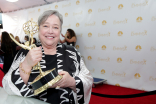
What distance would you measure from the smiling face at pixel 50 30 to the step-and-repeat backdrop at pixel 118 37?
307 cm

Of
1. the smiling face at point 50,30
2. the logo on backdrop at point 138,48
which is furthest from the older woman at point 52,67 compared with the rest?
the logo on backdrop at point 138,48

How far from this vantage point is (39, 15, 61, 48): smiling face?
3.40ft

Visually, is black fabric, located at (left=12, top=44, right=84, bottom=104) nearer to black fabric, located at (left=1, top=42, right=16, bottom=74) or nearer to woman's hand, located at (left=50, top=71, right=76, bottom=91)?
woman's hand, located at (left=50, top=71, right=76, bottom=91)

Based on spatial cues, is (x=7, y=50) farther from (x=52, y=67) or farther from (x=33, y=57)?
(x=33, y=57)

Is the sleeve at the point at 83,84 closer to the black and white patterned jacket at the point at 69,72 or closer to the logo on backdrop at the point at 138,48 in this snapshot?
the black and white patterned jacket at the point at 69,72

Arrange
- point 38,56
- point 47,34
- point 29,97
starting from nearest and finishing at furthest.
→ 1. point 38,56
2. point 29,97
3. point 47,34

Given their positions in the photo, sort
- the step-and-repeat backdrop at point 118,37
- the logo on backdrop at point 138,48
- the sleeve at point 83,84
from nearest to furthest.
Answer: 1. the sleeve at point 83,84
2. the step-and-repeat backdrop at point 118,37
3. the logo on backdrop at point 138,48

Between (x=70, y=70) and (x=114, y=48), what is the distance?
302 cm

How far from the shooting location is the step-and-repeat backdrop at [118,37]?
341 centimetres

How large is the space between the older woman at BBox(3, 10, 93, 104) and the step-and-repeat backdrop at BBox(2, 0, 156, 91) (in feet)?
9.44

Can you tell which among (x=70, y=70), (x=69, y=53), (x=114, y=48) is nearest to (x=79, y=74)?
(x=70, y=70)

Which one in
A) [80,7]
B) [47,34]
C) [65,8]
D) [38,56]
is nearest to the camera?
[38,56]

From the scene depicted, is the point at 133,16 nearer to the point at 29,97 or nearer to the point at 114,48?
the point at 114,48

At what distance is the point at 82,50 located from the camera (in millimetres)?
4555
